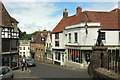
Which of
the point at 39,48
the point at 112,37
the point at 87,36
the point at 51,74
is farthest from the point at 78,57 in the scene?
the point at 39,48

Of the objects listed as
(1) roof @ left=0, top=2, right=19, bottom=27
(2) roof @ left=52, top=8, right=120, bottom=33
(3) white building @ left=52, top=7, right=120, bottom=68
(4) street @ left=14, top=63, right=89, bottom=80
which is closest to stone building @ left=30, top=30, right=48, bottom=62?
(3) white building @ left=52, top=7, right=120, bottom=68

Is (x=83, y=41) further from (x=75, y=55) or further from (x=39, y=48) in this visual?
(x=39, y=48)

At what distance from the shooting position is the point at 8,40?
85.6ft

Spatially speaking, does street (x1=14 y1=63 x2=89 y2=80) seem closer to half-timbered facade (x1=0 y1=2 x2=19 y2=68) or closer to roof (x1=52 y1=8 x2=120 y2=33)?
half-timbered facade (x1=0 y1=2 x2=19 y2=68)

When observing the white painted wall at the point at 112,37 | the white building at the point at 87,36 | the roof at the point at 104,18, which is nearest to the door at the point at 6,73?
the white building at the point at 87,36

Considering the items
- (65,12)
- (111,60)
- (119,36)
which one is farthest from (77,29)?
(111,60)

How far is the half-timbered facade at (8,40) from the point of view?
989 inches

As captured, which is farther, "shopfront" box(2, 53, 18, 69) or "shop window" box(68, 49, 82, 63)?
"shop window" box(68, 49, 82, 63)

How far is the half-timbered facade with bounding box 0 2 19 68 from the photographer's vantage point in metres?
25.1

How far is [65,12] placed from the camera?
40.7 m

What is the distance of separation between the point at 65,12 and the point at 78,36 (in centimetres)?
1359

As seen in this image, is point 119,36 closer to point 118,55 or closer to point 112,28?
point 112,28

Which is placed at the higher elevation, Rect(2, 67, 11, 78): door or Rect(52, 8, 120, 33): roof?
Rect(52, 8, 120, 33): roof

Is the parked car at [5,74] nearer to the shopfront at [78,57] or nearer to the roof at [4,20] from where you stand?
the roof at [4,20]
